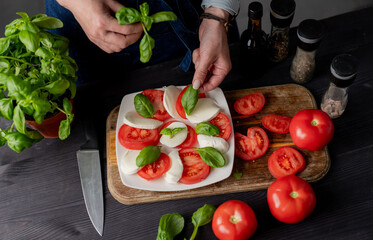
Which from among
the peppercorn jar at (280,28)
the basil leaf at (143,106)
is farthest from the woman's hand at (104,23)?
the peppercorn jar at (280,28)

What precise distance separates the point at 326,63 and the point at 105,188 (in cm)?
104

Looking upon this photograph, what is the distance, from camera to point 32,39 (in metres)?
1.06

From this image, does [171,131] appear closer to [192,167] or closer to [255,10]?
[192,167]

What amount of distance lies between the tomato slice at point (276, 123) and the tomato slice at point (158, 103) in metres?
0.38

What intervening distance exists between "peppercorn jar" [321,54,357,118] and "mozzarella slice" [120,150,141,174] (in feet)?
2.43

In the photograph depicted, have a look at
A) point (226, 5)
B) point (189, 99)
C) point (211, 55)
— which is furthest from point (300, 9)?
point (189, 99)

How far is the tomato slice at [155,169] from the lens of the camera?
1.28m

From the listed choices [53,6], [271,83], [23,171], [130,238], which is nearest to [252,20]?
[271,83]

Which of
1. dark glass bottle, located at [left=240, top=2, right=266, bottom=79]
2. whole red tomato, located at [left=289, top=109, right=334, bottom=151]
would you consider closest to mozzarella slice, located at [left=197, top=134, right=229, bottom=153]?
whole red tomato, located at [left=289, top=109, right=334, bottom=151]

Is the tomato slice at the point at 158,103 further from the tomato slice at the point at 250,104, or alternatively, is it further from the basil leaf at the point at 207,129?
the tomato slice at the point at 250,104

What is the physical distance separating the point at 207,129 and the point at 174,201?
0.95 ft

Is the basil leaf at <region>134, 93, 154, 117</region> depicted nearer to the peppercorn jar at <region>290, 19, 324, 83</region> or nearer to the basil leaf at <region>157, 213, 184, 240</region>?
the basil leaf at <region>157, 213, 184, 240</region>

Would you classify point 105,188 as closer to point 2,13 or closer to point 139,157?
point 139,157

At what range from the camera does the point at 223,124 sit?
4.51ft
